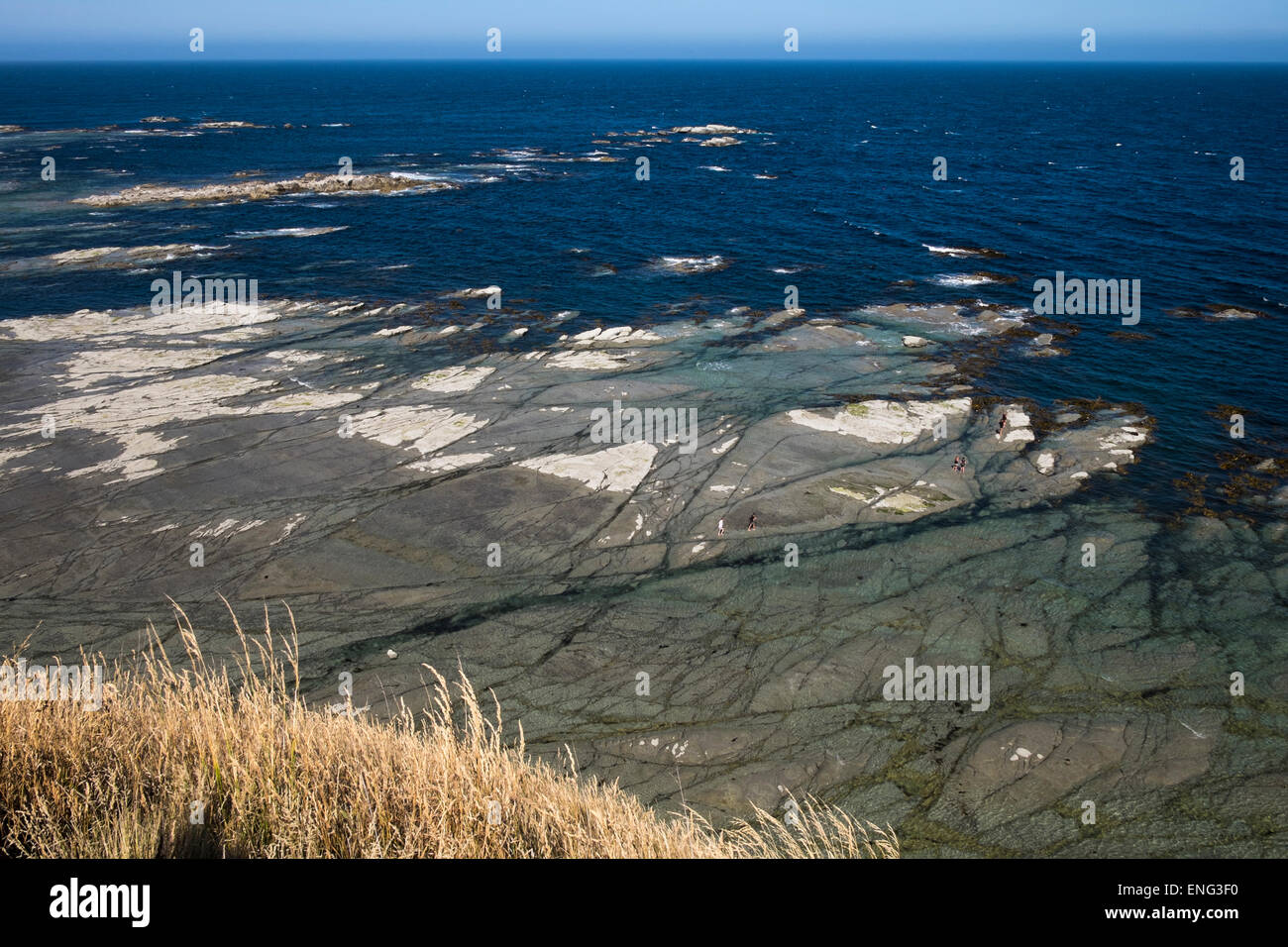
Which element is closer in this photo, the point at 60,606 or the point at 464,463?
the point at 60,606

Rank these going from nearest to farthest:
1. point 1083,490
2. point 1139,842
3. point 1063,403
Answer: point 1139,842
point 1083,490
point 1063,403

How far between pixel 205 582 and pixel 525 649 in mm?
8199

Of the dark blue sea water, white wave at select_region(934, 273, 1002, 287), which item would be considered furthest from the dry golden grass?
white wave at select_region(934, 273, 1002, 287)

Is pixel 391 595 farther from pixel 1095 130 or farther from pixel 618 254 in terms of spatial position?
pixel 1095 130

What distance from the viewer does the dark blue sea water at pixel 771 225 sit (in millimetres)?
37112

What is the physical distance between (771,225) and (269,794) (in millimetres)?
54687

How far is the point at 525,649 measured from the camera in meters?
18.4
